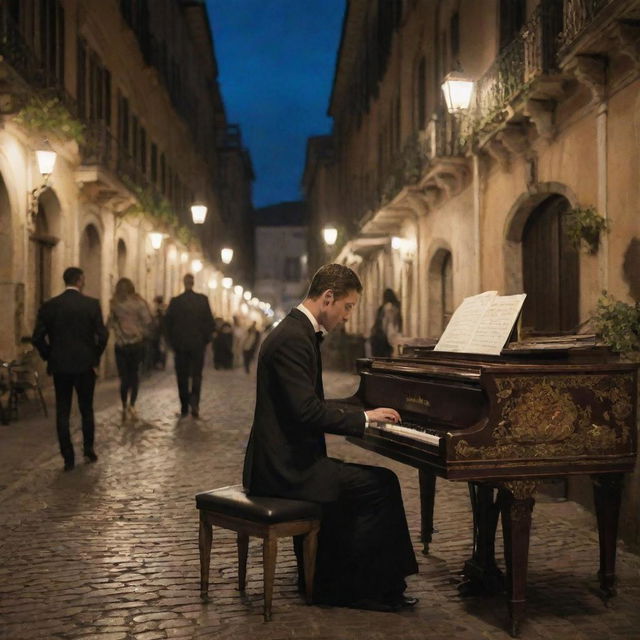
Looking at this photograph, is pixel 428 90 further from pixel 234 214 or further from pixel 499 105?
pixel 234 214

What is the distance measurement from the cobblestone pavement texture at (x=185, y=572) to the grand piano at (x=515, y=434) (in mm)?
299

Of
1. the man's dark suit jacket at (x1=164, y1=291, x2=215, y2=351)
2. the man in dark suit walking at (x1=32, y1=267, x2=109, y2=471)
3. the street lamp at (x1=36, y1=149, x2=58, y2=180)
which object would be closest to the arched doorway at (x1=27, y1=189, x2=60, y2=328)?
the street lamp at (x1=36, y1=149, x2=58, y2=180)

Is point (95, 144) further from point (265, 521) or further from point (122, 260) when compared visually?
point (265, 521)

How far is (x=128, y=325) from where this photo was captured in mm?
11906

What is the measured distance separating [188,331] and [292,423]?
27.1ft

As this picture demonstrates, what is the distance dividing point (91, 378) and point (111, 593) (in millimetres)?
4284

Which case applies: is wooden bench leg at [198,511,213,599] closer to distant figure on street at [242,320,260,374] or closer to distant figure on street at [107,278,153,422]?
distant figure on street at [107,278,153,422]

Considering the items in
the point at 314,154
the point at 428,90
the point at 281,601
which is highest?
the point at 314,154

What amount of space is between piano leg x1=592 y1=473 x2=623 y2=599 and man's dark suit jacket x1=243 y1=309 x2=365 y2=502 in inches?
52.1

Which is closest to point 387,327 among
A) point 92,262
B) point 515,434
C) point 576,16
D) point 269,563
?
point 92,262

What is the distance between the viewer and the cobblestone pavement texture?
430 cm

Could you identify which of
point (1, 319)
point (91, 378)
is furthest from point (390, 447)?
point (1, 319)

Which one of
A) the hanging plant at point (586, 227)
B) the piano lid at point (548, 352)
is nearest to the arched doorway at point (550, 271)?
the hanging plant at point (586, 227)

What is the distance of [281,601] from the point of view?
469 centimetres
